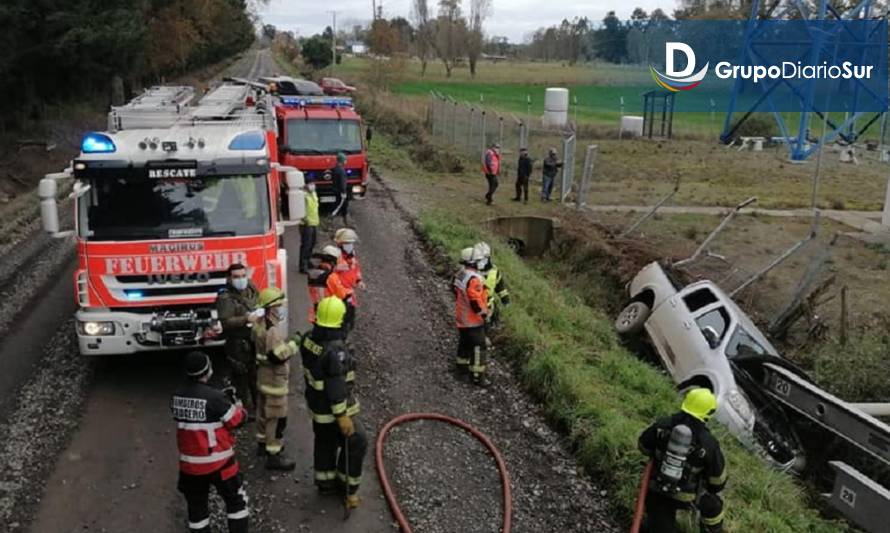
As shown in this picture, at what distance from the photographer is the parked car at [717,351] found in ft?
26.5

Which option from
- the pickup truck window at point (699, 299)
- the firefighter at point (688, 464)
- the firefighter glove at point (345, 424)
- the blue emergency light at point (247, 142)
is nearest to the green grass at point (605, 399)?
the firefighter at point (688, 464)

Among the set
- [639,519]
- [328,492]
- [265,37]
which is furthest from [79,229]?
[265,37]

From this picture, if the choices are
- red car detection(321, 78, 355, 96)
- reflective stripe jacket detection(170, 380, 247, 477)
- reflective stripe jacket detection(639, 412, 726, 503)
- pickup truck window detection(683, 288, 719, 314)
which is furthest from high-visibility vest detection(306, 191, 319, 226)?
red car detection(321, 78, 355, 96)

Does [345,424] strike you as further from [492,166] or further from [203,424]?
[492,166]

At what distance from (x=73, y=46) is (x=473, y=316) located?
19.3 meters

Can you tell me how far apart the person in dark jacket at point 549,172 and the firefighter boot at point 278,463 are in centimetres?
1346

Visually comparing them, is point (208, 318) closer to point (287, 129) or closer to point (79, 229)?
point (79, 229)

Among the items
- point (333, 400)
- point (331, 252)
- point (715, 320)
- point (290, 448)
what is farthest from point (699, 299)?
point (333, 400)

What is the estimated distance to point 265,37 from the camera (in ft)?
612

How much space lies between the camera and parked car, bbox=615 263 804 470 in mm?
8078

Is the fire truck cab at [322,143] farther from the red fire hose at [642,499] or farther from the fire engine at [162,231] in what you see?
the red fire hose at [642,499]

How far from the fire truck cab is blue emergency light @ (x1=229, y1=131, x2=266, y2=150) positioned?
762 cm

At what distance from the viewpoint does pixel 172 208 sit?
26.4 ft

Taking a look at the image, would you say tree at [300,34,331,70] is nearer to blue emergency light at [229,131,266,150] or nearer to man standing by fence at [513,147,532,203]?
man standing by fence at [513,147,532,203]
